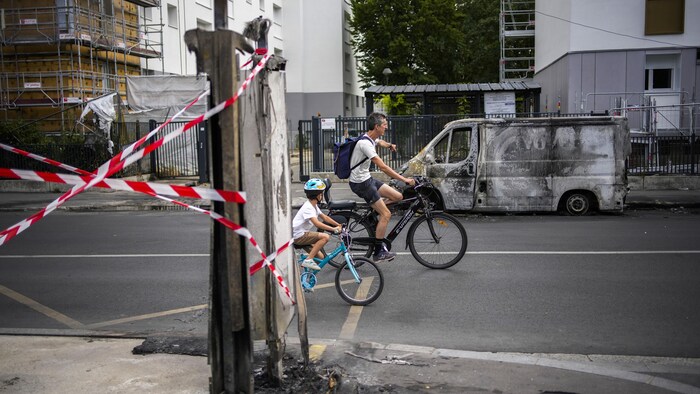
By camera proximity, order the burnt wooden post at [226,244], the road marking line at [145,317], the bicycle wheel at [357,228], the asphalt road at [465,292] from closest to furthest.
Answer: the burnt wooden post at [226,244], the asphalt road at [465,292], the road marking line at [145,317], the bicycle wheel at [357,228]

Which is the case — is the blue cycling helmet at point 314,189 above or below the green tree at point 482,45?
below

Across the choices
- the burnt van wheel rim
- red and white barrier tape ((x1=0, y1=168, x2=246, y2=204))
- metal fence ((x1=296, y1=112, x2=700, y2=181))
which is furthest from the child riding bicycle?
metal fence ((x1=296, y1=112, x2=700, y2=181))

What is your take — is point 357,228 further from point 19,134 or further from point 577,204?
point 19,134

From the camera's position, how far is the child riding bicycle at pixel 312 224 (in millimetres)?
6859

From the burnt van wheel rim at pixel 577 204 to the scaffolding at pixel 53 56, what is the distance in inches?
693

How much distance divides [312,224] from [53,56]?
21427mm

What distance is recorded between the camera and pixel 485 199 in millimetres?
13773

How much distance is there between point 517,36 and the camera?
3822cm

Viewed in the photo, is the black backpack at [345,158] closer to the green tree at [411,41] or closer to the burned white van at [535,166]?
the burned white van at [535,166]

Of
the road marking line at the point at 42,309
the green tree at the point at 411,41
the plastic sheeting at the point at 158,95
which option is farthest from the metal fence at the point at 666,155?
Result: the green tree at the point at 411,41

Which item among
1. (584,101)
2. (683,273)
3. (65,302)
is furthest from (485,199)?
(584,101)

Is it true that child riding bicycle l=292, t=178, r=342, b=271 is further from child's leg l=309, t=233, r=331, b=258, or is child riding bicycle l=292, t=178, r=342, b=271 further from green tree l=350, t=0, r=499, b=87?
green tree l=350, t=0, r=499, b=87

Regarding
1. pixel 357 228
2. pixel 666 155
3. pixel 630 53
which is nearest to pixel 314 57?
pixel 630 53

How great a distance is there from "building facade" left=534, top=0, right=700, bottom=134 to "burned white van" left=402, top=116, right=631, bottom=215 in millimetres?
12217
